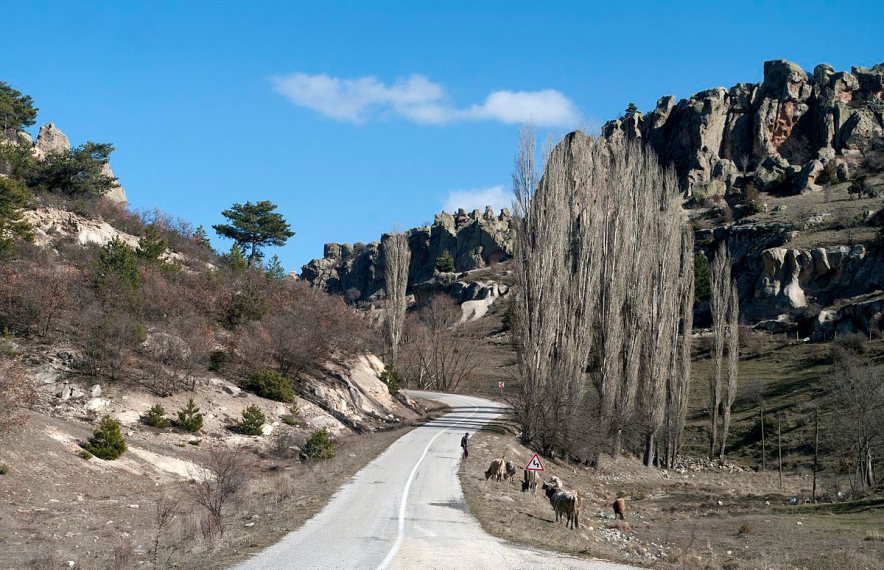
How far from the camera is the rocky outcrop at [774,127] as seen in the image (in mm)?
104438

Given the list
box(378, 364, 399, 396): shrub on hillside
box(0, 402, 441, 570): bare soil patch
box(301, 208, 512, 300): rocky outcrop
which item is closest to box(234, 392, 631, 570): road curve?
box(0, 402, 441, 570): bare soil patch

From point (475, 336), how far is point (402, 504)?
6535 cm

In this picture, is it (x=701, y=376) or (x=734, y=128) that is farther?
(x=734, y=128)

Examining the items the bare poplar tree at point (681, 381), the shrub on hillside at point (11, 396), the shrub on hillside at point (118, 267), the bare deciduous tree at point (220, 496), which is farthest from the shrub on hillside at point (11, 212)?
the bare poplar tree at point (681, 381)

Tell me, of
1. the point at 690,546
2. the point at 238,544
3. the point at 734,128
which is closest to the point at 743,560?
the point at 690,546

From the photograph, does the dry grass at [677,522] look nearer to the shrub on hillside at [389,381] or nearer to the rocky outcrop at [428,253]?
the shrub on hillside at [389,381]

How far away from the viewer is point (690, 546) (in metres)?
17.8

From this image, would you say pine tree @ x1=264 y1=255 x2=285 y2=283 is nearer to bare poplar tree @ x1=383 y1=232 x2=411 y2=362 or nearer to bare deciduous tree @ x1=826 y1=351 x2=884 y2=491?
bare poplar tree @ x1=383 y1=232 x2=411 y2=362

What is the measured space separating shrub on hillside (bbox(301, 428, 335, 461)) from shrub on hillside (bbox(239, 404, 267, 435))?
2.36 m

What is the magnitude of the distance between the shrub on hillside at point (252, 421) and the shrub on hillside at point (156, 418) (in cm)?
299

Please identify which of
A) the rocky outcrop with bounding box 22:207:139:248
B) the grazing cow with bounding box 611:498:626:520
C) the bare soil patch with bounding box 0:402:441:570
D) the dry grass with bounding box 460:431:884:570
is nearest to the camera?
the bare soil patch with bounding box 0:402:441:570

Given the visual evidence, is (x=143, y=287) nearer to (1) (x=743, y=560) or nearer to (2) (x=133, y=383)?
(2) (x=133, y=383)

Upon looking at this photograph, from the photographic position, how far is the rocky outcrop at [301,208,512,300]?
125 m

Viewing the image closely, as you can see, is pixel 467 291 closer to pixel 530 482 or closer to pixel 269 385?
pixel 269 385
